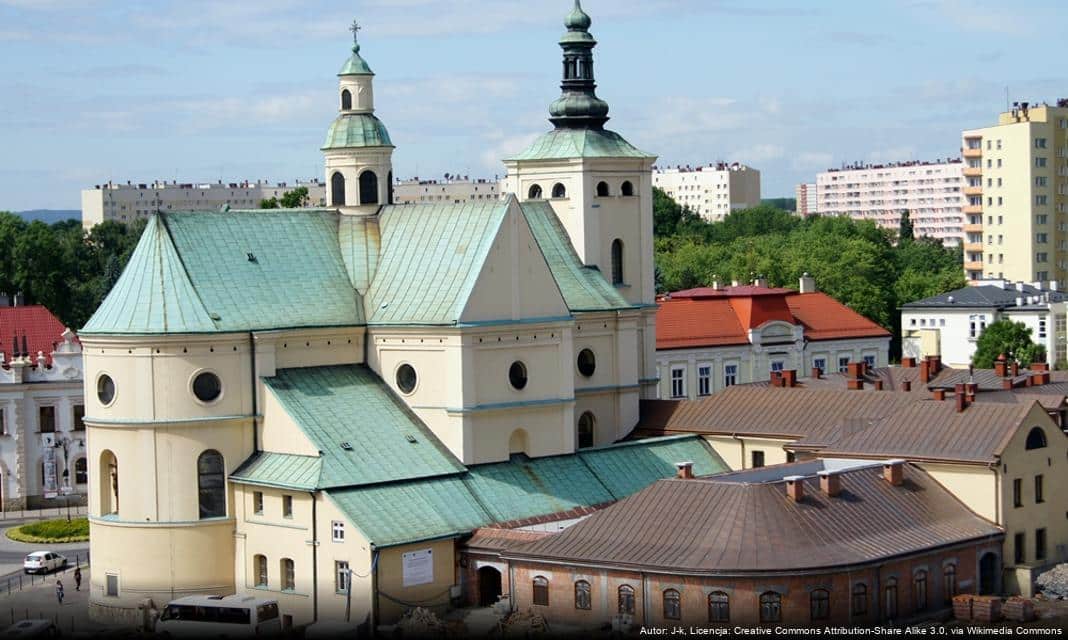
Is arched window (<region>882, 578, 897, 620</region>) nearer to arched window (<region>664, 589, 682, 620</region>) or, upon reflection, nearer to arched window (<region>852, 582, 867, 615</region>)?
arched window (<region>852, 582, 867, 615</region>)

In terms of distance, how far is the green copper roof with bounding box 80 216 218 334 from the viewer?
64.9m

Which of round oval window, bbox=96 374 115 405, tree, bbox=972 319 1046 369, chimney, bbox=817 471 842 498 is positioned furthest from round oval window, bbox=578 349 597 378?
tree, bbox=972 319 1046 369

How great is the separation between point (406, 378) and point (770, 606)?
56.0ft

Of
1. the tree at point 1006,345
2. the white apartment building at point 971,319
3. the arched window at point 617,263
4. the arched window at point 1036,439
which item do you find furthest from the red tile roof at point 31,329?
the white apartment building at point 971,319

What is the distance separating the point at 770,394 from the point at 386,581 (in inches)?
852

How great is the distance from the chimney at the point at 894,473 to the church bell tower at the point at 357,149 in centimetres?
2076

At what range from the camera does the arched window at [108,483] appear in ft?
218

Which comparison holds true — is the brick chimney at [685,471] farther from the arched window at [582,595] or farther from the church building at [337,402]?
the arched window at [582,595]

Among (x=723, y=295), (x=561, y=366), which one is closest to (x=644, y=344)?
(x=561, y=366)

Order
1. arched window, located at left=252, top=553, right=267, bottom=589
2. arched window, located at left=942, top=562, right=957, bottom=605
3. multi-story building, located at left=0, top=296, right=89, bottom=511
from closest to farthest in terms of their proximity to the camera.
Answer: arched window, located at left=942, top=562, right=957, bottom=605, arched window, located at left=252, top=553, right=267, bottom=589, multi-story building, located at left=0, top=296, right=89, bottom=511

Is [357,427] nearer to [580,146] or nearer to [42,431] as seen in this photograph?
[580,146]

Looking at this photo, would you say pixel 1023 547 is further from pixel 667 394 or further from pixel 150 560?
pixel 667 394

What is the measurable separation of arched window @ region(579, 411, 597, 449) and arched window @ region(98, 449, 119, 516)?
61.0 feet

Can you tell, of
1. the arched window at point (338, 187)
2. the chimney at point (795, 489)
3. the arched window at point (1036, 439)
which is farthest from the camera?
the arched window at point (338, 187)
